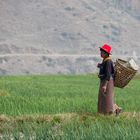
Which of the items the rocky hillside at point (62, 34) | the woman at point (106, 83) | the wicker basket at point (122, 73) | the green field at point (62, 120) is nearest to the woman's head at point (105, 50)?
the woman at point (106, 83)

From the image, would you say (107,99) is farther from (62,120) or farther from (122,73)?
(62,120)

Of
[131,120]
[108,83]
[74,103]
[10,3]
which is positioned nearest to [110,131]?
[131,120]

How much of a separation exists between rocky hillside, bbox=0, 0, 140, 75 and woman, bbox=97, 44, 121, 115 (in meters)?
86.2

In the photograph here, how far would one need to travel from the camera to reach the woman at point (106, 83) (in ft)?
32.4

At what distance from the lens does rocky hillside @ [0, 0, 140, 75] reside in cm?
10781

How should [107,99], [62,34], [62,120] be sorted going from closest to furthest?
[62,120] → [107,99] → [62,34]

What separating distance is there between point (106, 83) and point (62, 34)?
110 metres

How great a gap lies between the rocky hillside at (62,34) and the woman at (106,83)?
86.2 metres

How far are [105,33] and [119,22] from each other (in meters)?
10.3

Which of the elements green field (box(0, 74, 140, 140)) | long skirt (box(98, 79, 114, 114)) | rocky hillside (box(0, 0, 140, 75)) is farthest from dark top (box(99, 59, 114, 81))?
→ rocky hillside (box(0, 0, 140, 75))

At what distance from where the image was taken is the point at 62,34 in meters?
119

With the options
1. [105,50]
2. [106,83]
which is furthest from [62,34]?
[105,50]

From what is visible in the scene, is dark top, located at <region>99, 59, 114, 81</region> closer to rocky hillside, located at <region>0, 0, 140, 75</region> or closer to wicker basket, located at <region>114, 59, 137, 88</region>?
wicker basket, located at <region>114, 59, 137, 88</region>

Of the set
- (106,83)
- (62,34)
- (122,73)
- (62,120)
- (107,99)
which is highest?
(122,73)
